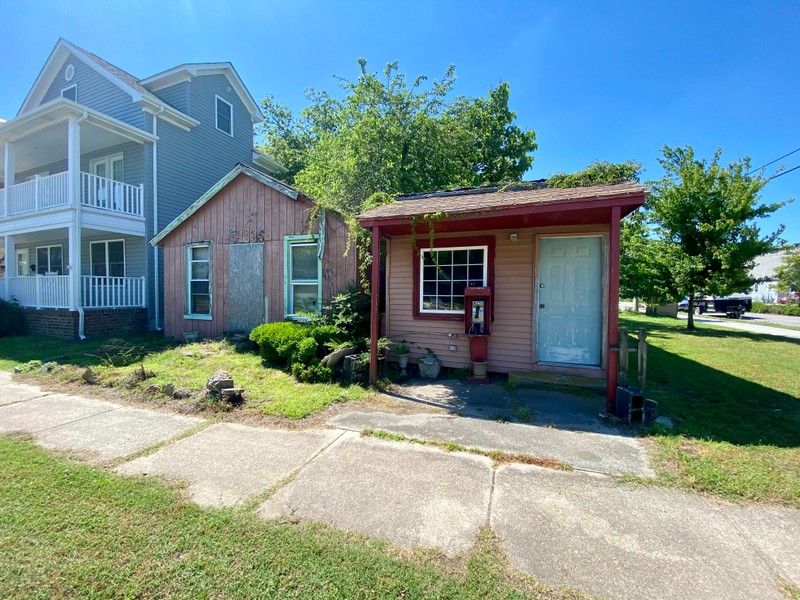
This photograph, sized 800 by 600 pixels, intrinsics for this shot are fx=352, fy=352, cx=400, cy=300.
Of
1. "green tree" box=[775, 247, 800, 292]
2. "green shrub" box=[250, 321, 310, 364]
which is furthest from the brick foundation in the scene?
"green tree" box=[775, 247, 800, 292]

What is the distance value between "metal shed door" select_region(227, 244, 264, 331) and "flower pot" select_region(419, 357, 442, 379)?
4376mm

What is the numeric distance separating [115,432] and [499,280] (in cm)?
611

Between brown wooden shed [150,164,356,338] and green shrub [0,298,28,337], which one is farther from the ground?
brown wooden shed [150,164,356,338]

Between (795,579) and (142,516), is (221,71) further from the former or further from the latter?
(795,579)

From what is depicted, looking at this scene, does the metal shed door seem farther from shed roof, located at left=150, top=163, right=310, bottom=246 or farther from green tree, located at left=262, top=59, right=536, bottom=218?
green tree, located at left=262, top=59, right=536, bottom=218

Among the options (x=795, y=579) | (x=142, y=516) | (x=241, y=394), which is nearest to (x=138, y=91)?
(x=241, y=394)

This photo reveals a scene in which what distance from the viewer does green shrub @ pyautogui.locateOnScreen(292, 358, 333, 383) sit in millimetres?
6105

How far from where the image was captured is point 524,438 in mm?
3967

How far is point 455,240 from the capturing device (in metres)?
6.93

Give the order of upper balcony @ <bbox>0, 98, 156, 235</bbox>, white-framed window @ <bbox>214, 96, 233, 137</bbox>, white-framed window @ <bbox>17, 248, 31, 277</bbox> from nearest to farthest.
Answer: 1. upper balcony @ <bbox>0, 98, 156, 235</bbox>
2. white-framed window @ <bbox>214, 96, 233, 137</bbox>
3. white-framed window @ <bbox>17, 248, 31, 277</bbox>

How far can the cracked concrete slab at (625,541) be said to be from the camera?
198cm

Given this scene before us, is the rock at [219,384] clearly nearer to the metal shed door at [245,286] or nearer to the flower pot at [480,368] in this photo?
the metal shed door at [245,286]

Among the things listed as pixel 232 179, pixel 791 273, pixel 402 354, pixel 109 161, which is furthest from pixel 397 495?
pixel 791 273

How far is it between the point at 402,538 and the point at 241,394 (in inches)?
147
